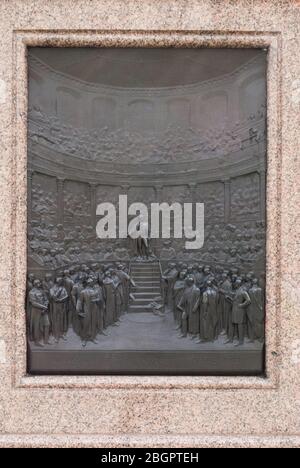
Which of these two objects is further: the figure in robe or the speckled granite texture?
the figure in robe

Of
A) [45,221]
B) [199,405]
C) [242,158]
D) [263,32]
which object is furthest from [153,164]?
[199,405]

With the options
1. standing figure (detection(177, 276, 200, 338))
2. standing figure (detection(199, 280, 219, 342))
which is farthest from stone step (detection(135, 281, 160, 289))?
standing figure (detection(199, 280, 219, 342))

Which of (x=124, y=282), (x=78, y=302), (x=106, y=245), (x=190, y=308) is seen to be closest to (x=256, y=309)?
(x=190, y=308)

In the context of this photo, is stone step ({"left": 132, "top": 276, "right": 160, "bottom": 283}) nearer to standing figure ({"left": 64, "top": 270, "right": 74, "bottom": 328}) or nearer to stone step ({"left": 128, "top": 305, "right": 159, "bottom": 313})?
stone step ({"left": 128, "top": 305, "right": 159, "bottom": 313})

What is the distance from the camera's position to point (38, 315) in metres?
4.69

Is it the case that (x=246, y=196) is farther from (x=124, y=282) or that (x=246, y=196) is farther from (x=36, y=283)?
(x=36, y=283)

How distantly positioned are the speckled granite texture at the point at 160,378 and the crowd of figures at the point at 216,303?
227 millimetres

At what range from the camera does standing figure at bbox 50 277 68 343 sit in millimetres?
4688

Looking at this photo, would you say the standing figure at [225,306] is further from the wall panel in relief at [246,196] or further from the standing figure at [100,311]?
the standing figure at [100,311]

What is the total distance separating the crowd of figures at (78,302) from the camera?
469 cm

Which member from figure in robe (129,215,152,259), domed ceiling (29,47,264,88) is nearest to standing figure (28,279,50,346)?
figure in robe (129,215,152,259)

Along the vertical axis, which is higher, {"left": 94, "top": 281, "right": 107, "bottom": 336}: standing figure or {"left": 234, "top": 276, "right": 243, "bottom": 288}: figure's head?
{"left": 234, "top": 276, "right": 243, "bottom": 288}: figure's head

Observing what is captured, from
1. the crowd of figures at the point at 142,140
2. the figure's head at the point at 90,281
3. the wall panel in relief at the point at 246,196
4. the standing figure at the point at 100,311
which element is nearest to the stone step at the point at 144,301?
the standing figure at the point at 100,311

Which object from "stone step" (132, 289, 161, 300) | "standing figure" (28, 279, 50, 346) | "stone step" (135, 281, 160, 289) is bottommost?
"standing figure" (28, 279, 50, 346)
